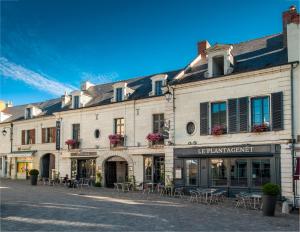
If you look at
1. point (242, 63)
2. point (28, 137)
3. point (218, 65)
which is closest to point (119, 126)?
point (218, 65)

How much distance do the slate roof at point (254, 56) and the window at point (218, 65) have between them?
26.3 inches

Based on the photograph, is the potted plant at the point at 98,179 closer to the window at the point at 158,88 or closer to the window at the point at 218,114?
the window at the point at 158,88

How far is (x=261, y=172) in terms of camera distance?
54.1 ft

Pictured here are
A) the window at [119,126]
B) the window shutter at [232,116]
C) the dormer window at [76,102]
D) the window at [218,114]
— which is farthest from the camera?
the dormer window at [76,102]

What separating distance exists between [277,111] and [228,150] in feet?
9.67

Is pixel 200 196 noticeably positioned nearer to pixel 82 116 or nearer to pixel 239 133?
pixel 239 133

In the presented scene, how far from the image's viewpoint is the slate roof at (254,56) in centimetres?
1736

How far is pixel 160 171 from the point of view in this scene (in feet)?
72.8

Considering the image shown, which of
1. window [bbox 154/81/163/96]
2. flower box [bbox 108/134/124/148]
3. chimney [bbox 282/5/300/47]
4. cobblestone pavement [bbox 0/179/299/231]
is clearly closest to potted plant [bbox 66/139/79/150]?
flower box [bbox 108/134/124/148]

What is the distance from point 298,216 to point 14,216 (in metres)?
9.80

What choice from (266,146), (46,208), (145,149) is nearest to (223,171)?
(266,146)

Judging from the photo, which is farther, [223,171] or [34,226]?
[223,171]

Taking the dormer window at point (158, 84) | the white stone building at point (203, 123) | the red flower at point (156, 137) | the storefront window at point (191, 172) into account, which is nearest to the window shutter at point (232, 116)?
the white stone building at point (203, 123)

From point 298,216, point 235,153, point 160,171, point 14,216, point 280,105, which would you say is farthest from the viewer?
point 160,171
